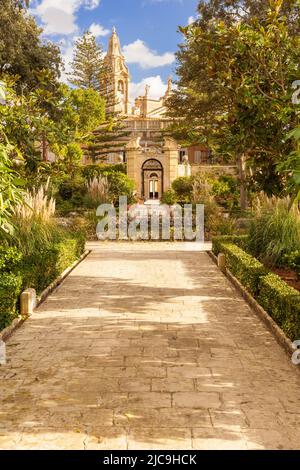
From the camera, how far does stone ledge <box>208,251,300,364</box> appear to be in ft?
19.3

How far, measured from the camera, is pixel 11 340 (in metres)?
6.34

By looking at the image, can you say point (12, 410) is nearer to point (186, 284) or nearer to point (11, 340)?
point (11, 340)

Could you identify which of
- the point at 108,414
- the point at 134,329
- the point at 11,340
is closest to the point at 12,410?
the point at 108,414

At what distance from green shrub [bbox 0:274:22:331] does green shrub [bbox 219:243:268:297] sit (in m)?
3.97

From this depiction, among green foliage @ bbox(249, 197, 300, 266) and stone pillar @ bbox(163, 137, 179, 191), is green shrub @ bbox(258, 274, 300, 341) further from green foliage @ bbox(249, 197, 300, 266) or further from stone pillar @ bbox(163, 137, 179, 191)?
stone pillar @ bbox(163, 137, 179, 191)

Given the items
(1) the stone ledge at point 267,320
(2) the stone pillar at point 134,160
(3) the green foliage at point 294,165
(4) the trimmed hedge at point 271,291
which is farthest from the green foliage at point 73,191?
(3) the green foliage at point 294,165

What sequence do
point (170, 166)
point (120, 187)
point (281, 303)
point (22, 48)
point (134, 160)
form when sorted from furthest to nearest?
point (134, 160)
point (170, 166)
point (120, 187)
point (22, 48)
point (281, 303)

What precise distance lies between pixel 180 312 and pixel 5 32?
19.3 meters

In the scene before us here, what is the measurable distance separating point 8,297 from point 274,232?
20.3 feet

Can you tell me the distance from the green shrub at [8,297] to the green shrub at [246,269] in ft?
13.0

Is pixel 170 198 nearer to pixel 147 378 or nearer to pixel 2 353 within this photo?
pixel 2 353

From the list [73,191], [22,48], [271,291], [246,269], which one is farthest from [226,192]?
[271,291]

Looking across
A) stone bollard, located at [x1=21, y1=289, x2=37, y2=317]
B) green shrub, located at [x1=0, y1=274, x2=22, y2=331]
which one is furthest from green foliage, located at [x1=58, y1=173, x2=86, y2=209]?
green shrub, located at [x1=0, y1=274, x2=22, y2=331]

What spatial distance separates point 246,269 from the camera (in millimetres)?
8883
